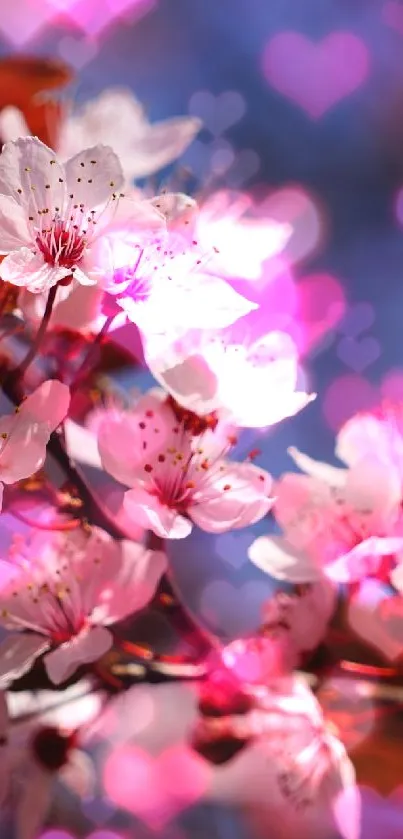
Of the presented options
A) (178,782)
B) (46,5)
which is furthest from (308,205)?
(178,782)

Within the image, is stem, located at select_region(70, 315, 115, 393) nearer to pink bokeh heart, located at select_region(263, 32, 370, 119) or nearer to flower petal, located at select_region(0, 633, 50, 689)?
flower petal, located at select_region(0, 633, 50, 689)

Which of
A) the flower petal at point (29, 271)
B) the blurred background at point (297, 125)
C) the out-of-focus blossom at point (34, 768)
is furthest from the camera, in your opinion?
the blurred background at point (297, 125)

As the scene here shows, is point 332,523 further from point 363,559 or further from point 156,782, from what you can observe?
point 156,782

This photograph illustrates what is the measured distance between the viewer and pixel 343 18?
2.11 ft

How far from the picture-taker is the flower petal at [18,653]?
1.26ft

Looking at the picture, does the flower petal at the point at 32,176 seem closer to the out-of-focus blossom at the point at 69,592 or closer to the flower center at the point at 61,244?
the flower center at the point at 61,244

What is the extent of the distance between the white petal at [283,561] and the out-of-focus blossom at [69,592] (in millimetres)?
48

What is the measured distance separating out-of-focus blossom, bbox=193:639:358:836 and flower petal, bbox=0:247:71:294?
217 millimetres

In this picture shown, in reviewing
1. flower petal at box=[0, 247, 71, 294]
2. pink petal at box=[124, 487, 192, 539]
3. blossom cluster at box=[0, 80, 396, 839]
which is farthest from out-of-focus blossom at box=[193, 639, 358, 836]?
flower petal at box=[0, 247, 71, 294]

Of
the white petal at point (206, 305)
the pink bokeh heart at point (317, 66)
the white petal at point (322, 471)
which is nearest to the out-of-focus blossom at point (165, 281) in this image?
the white petal at point (206, 305)

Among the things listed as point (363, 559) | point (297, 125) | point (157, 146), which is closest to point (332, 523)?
point (363, 559)

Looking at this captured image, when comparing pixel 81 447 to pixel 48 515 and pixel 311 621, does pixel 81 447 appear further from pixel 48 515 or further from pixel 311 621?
pixel 311 621

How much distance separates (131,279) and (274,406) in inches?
3.3

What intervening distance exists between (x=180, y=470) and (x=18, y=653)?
0.37 feet
